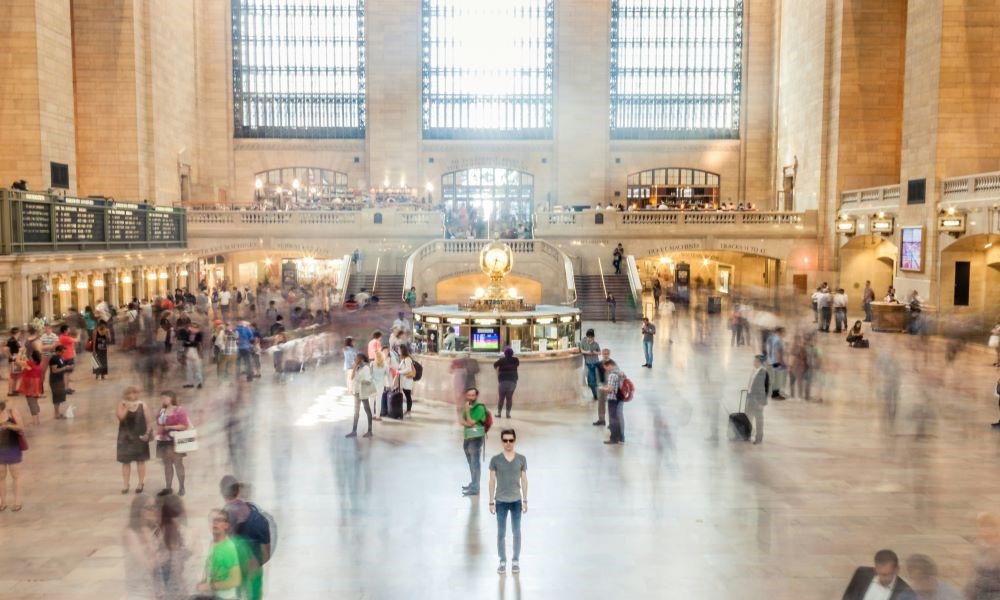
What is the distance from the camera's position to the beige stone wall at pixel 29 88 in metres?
30.5

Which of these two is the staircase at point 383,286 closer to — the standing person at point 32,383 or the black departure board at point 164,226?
the black departure board at point 164,226

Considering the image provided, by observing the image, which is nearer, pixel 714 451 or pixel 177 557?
pixel 177 557

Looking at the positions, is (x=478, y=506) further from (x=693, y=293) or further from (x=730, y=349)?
(x=693, y=293)

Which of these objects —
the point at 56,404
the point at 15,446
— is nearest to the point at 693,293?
the point at 56,404

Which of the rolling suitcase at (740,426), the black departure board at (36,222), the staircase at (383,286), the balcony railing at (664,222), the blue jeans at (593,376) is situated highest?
the balcony railing at (664,222)

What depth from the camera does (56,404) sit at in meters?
15.2

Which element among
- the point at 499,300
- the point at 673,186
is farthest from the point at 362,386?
the point at 673,186


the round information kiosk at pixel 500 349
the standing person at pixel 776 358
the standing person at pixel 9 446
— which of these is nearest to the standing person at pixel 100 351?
the round information kiosk at pixel 500 349

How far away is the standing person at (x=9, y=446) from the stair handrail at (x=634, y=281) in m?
25.2

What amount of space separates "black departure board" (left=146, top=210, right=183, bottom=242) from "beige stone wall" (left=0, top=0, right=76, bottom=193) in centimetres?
392

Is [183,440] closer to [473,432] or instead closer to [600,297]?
[473,432]

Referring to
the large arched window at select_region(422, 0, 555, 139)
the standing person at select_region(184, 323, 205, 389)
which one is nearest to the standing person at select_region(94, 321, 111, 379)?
the standing person at select_region(184, 323, 205, 389)

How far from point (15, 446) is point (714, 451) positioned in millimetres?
9226

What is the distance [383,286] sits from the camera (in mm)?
33750
